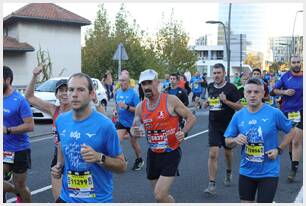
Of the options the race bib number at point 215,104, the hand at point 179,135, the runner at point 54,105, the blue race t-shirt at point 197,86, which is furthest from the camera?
the blue race t-shirt at point 197,86

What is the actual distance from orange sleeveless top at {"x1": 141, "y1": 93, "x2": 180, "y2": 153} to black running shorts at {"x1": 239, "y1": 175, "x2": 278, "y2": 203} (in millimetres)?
950

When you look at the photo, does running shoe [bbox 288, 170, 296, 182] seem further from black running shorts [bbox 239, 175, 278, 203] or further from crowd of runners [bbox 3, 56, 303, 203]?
black running shorts [bbox 239, 175, 278, 203]

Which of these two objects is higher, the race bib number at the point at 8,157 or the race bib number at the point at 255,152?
the race bib number at the point at 255,152

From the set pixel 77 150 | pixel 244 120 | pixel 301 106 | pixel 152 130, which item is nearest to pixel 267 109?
pixel 244 120

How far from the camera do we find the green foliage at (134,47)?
43.8m

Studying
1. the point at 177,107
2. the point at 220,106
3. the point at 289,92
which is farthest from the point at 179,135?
the point at 289,92

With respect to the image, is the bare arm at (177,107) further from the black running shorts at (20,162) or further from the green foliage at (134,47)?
the green foliage at (134,47)

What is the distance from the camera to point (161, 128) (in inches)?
215

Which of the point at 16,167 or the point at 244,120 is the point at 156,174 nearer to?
the point at 244,120

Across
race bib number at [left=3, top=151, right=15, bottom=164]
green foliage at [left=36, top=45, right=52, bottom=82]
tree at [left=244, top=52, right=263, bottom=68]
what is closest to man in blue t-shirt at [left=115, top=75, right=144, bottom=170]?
race bib number at [left=3, top=151, right=15, bottom=164]

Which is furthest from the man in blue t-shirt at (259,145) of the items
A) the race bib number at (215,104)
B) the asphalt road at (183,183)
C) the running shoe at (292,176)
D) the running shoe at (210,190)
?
the running shoe at (292,176)

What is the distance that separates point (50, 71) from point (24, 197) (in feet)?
106

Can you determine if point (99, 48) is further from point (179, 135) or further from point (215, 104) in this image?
point (179, 135)

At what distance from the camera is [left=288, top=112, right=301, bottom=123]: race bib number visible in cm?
830
